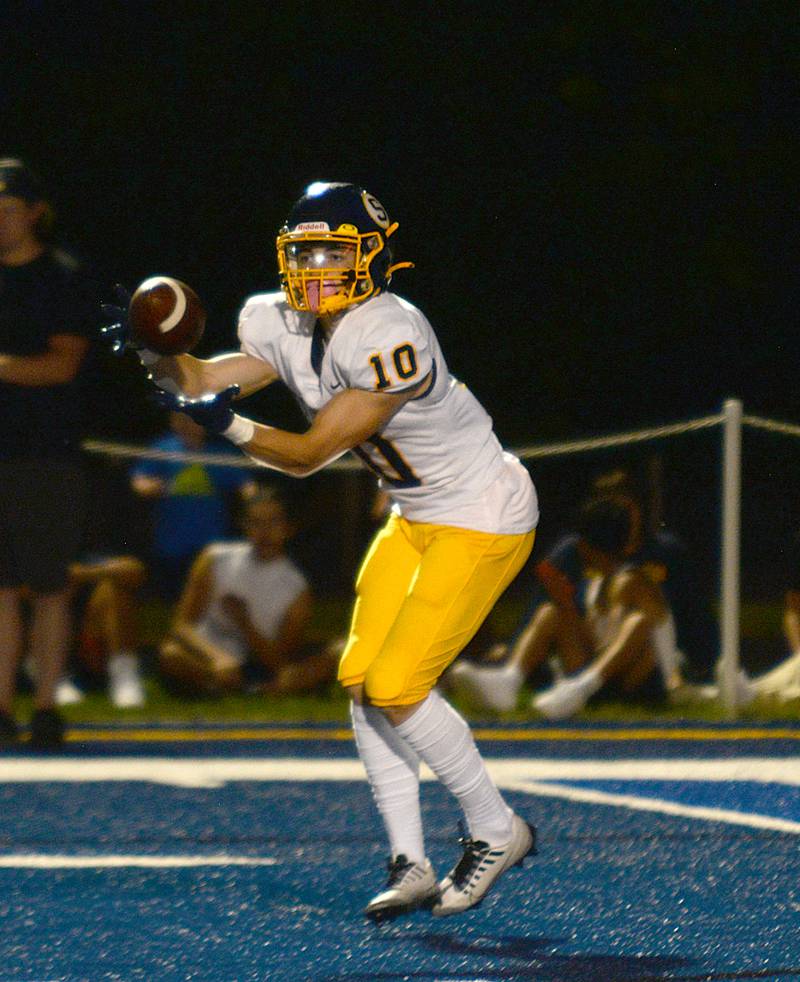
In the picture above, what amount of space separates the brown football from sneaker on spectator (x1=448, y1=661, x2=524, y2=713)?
12.4 feet

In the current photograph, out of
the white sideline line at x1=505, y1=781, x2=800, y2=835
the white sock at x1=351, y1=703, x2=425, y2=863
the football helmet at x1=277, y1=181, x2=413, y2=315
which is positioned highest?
the football helmet at x1=277, y1=181, x2=413, y2=315

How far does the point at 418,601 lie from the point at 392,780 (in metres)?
0.44

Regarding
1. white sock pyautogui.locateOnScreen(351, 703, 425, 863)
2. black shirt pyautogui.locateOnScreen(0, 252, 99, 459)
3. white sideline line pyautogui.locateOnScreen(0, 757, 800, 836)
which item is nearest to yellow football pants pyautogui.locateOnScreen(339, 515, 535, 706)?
white sock pyautogui.locateOnScreen(351, 703, 425, 863)

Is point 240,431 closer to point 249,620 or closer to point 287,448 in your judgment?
point 287,448

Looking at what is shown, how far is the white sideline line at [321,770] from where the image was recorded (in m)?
6.83

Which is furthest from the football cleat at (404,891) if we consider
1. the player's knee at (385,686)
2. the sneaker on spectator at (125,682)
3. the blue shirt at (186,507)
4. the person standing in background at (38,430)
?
the blue shirt at (186,507)

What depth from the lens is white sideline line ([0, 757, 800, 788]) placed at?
6828 mm

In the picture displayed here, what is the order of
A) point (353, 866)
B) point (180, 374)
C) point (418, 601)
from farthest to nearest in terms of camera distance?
point (353, 866)
point (180, 374)
point (418, 601)

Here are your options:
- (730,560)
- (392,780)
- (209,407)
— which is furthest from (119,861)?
(730,560)

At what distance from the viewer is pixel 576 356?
21172 millimetres

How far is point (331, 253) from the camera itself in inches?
185

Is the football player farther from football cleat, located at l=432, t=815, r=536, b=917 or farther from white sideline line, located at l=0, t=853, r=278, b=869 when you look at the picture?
white sideline line, located at l=0, t=853, r=278, b=869

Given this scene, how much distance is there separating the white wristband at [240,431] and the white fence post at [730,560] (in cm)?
429

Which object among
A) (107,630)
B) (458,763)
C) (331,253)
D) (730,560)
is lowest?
(107,630)
